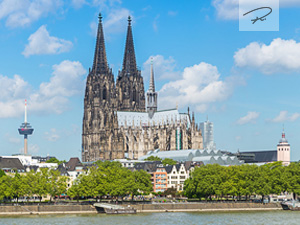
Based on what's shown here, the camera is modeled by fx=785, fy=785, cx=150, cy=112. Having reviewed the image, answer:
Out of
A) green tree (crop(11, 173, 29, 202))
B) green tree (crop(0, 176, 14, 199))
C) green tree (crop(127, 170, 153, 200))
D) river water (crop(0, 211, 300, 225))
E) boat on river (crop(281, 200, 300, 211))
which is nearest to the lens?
river water (crop(0, 211, 300, 225))

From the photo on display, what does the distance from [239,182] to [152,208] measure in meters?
17.7

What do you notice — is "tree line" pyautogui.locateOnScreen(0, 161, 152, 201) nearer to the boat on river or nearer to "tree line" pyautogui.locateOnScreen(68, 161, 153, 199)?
"tree line" pyautogui.locateOnScreen(68, 161, 153, 199)

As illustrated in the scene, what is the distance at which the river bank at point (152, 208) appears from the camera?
359 feet

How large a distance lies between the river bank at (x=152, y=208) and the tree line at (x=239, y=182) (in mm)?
3871

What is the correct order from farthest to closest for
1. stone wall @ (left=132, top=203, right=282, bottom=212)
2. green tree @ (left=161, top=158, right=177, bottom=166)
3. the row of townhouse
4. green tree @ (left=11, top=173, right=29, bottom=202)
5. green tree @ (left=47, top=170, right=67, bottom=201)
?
green tree @ (left=161, top=158, right=177, bottom=166), the row of townhouse, green tree @ (left=47, top=170, right=67, bottom=201), green tree @ (left=11, top=173, right=29, bottom=202), stone wall @ (left=132, top=203, right=282, bottom=212)

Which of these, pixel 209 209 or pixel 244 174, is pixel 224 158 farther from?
pixel 209 209

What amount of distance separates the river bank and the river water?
4.74 m

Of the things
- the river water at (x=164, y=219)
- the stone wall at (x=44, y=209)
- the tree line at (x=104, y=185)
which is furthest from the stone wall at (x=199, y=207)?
the stone wall at (x=44, y=209)

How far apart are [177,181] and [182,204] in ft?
145

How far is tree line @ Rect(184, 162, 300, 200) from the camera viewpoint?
124312 mm

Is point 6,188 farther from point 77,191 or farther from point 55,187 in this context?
point 77,191

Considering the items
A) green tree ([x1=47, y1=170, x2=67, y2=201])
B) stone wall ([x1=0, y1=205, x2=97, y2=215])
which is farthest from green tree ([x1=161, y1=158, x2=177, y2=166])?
stone wall ([x1=0, y1=205, x2=97, y2=215])

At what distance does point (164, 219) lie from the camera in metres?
100

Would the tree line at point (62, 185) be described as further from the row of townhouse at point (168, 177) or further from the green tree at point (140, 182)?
the row of townhouse at point (168, 177)
